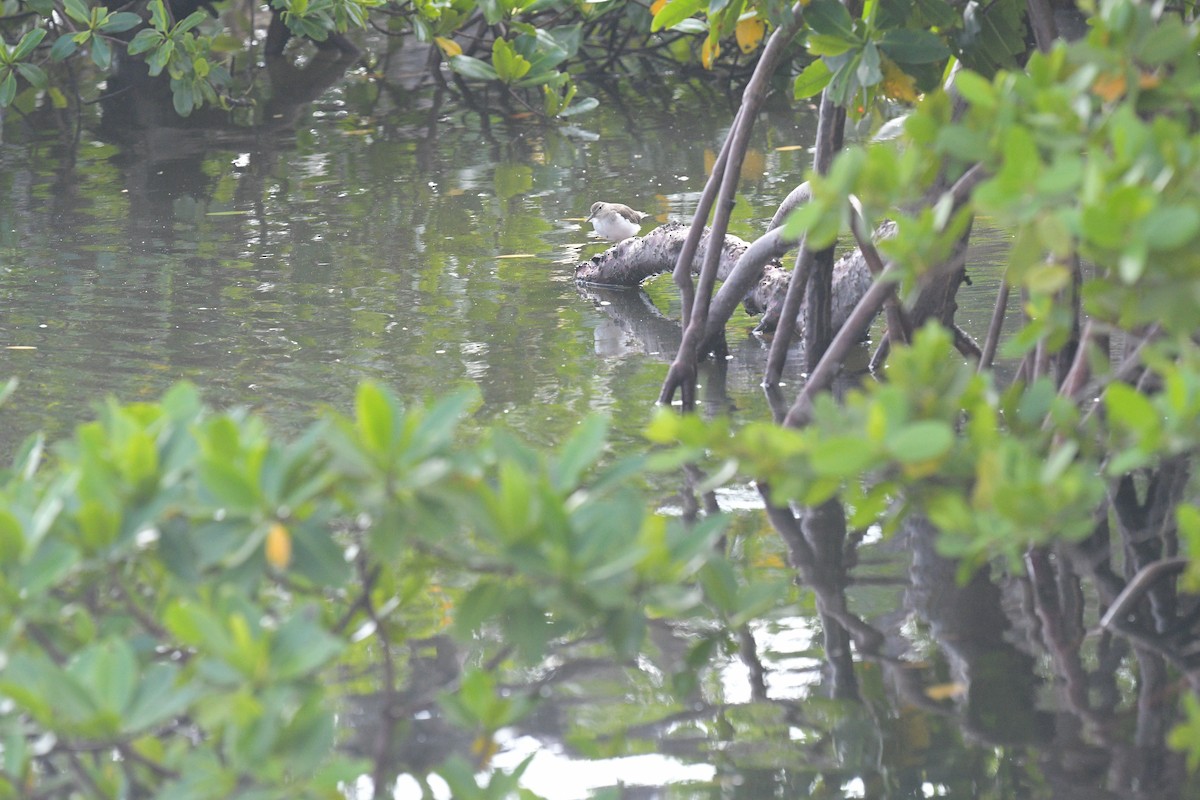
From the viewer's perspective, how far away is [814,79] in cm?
389

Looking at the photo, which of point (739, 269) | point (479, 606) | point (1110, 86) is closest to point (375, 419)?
point (479, 606)

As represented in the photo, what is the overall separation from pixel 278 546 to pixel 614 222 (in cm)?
477

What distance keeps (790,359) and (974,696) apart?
2511mm

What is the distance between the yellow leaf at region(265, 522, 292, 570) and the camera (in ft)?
5.79

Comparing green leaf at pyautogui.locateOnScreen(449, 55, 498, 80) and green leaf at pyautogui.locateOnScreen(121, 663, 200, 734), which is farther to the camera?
green leaf at pyautogui.locateOnScreen(449, 55, 498, 80)

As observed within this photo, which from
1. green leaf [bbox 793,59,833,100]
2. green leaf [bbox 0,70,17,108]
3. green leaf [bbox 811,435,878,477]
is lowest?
green leaf [bbox 0,70,17,108]

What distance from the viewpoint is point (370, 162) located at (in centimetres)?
867

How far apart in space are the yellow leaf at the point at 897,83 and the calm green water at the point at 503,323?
1110 millimetres

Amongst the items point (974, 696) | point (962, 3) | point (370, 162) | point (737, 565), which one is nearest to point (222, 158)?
point (370, 162)

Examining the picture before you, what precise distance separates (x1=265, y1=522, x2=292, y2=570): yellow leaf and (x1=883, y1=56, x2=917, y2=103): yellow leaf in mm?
2545

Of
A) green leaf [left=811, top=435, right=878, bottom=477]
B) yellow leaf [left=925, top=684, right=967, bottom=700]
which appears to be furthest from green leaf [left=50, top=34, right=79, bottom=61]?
green leaf [left=811, top=435, right=878, bottom=477]

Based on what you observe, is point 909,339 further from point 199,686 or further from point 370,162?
point 370,162

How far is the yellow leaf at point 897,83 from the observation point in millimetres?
3877

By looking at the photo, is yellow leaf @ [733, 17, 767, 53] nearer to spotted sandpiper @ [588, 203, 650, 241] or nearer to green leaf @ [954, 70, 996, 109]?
spotted sandpiper @ [588, 203, 650, 241]
